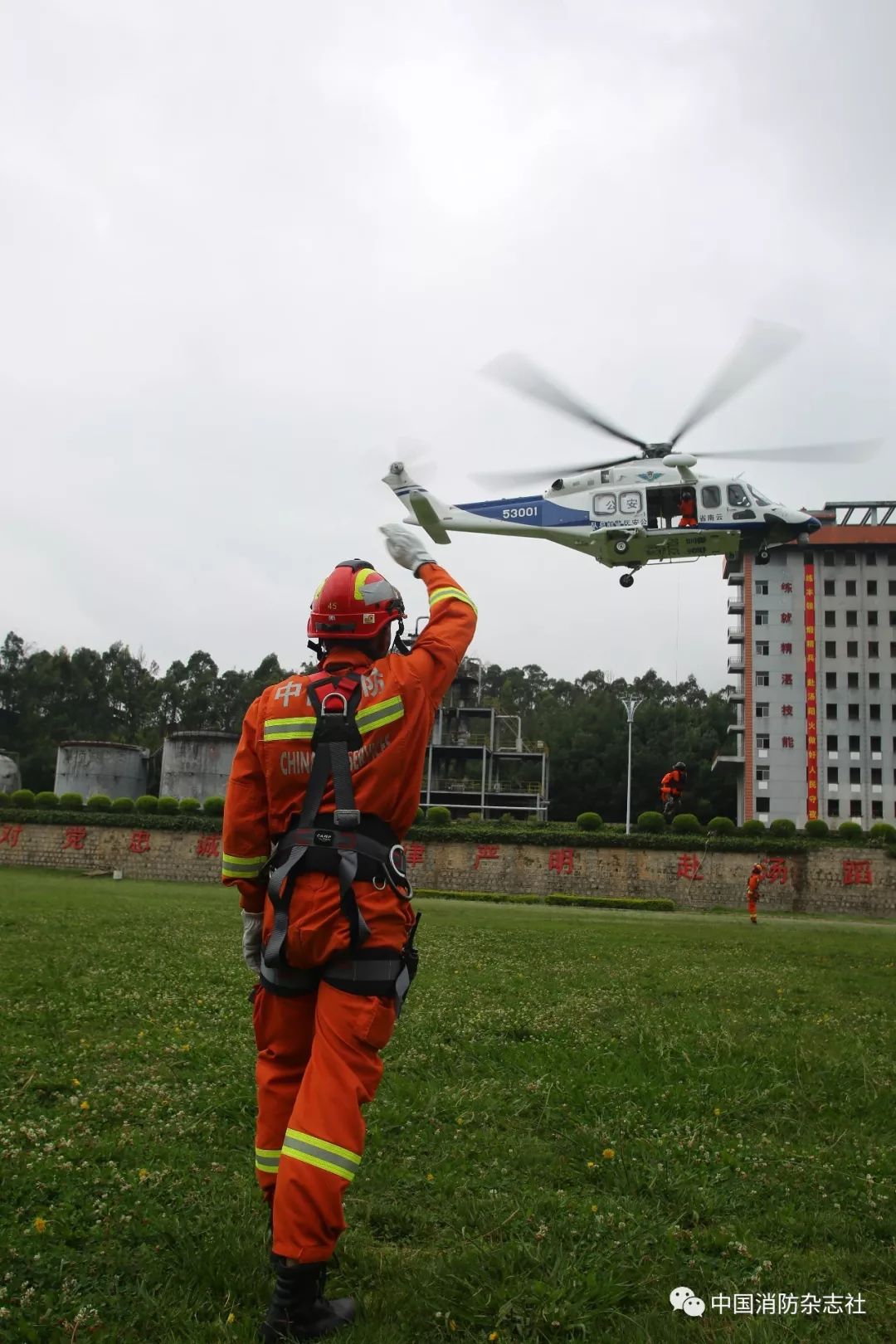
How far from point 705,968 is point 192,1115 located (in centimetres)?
711

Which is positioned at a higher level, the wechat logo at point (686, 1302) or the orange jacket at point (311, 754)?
the orange jacket at point (311, 754)

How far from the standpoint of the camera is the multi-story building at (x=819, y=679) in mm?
73938

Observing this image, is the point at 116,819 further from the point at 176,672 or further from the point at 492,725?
the point at 176,672

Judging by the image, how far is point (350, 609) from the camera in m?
3.86

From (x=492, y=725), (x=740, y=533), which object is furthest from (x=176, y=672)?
(x=740, y=533)

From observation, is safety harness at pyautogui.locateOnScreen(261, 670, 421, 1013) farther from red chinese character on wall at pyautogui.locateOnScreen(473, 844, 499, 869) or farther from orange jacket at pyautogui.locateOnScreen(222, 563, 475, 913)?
red chinese character on wall at pyautogui.locateOnScreen(473, 844, 499, 869)

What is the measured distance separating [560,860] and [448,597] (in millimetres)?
33333

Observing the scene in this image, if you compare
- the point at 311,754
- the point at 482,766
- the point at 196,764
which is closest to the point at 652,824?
the point at 196,764

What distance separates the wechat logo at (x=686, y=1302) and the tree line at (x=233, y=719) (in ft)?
244

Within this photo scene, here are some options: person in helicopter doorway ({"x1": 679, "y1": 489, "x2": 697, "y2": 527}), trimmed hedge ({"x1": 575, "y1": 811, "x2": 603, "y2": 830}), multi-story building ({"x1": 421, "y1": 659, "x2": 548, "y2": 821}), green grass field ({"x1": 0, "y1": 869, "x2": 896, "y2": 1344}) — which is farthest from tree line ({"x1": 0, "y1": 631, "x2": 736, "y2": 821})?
green grass field ({"x1": 0, "y1": 869, "x2": 896, "y2": 1344})

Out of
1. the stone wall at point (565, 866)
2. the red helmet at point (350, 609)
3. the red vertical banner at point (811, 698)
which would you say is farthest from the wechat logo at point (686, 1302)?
the red vertical banner at point (811, 698)

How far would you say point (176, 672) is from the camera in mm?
96312

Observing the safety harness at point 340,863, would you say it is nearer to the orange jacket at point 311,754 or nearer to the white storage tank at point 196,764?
the orange jacket at point 311,754

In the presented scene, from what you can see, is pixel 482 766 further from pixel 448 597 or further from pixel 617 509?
pixel 448 597
